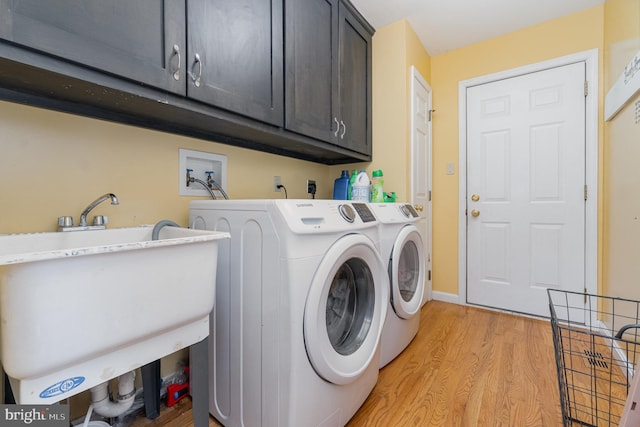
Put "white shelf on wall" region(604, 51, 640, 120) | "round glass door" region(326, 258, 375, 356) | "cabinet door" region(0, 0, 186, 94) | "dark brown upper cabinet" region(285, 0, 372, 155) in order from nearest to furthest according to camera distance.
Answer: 1. "cabinet door" region(0, 0, 186, 94)
2. "round glass door" region(326, 258, 375, 356)
3. "white shelf on wall" region(604, 51, 640, 120)
4. "dark brown upper cabinet" region(285, 0, 372, 155)

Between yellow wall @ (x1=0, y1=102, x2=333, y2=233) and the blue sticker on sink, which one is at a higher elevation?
yellow wall @ (x1=0, y1=102, x2=333, y2=233)

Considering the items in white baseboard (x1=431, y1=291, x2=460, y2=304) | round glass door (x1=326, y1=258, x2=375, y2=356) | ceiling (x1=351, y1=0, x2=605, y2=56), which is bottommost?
white baseboard (x1=431, y1=291, x2=460, y2=304)

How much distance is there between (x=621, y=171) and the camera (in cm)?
162

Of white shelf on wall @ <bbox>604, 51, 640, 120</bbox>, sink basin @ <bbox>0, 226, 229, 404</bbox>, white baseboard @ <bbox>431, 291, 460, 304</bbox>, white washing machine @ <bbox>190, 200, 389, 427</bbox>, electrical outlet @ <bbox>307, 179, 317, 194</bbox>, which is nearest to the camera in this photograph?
sink basin @ <bbox>0, 226, 229, 404</bbox>

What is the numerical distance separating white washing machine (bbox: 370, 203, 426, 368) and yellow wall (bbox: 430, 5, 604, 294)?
936 millimetres

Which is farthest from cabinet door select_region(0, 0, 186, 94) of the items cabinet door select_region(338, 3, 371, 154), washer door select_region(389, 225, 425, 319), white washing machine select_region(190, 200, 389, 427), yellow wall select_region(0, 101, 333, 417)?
washer door select_region(389, 225, 425, 319)

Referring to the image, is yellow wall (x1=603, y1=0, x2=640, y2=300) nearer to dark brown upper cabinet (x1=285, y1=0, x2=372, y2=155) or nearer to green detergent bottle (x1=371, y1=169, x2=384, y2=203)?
green detergent bottle (x1=371, y1=169, x2=384, y2=203)

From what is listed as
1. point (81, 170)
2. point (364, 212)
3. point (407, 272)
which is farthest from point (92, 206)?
point (407, 272)

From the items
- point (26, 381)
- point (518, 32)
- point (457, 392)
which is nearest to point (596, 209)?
point (518, 32)

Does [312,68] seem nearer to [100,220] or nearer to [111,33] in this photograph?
[111,33]

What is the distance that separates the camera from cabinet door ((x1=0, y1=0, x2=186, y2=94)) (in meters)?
0.68

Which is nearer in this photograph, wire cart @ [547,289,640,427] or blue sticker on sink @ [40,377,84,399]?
blue sticker on sink @ [40,377,84,399]

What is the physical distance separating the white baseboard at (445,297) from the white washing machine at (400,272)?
35.2 inches

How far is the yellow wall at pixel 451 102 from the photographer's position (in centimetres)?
223
